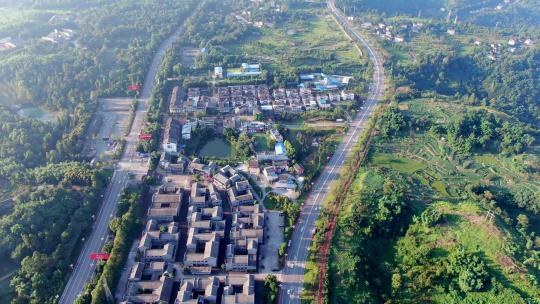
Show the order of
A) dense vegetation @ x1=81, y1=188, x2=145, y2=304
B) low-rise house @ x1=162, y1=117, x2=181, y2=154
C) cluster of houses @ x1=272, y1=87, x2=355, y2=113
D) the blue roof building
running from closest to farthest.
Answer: dense vegetation @ x1=81, y1=188, x2=145, y2=304 < the blue roof building < low-rise house @ x1=162, y1=117, x2=181, y2=154 < cluster of houses @ x1=272, y1=87, x2=355, y2=113

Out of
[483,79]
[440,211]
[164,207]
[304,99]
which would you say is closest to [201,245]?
[164,207]

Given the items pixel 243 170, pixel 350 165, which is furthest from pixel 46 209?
pixel 350 165

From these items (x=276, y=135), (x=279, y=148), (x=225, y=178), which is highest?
(x=276, y=135)

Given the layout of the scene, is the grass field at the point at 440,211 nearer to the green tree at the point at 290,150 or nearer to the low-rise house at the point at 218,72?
the green tree at the point at 290,150

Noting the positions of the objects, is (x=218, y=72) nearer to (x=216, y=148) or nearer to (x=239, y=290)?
(x=216, y=148)

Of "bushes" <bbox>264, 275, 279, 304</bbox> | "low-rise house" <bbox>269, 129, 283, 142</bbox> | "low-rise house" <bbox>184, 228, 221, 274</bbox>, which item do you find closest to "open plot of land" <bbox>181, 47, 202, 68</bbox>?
"low-rise house" <bbox>269, 129, 283, 142</bbox>

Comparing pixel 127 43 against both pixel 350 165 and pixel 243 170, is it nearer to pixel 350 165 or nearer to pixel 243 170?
pixel 243 170

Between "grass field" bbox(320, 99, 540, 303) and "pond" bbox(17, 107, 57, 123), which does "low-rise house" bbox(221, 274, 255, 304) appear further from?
"pond" bbox(17, 107, 57, 123)
